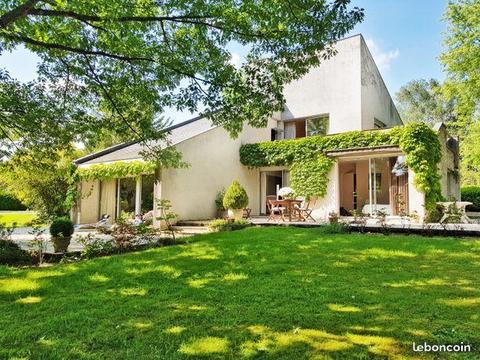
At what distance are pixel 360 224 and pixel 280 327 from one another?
7.81 m

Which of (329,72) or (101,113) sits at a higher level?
(329,72)

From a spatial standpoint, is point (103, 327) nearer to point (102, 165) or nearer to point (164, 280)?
point (164, 280)

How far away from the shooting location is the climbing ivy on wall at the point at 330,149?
42.7 ft

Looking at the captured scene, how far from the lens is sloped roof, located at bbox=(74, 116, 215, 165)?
15570 millimetres

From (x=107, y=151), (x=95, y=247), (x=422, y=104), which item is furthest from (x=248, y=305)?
(x=422, y=104)

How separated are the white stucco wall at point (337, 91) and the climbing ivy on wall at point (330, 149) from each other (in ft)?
9.62

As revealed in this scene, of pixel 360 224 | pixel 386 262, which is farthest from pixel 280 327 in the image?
pixel 360 224

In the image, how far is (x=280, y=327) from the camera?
334 centimetres

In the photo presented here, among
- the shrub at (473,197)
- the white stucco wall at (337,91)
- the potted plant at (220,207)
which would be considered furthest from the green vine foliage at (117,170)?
the shrub at (473,197)

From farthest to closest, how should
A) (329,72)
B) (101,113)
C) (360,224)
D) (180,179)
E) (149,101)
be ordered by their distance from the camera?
(329,72), (180,179), (360,224), (101,113), (149,101)

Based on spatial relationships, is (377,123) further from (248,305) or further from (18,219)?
(18,219)

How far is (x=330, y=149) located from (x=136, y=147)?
33.0 ft

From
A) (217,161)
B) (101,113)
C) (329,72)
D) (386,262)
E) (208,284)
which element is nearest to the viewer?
(208,284)

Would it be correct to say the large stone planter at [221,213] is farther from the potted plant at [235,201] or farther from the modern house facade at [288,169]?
the potted plant at [235,201]
